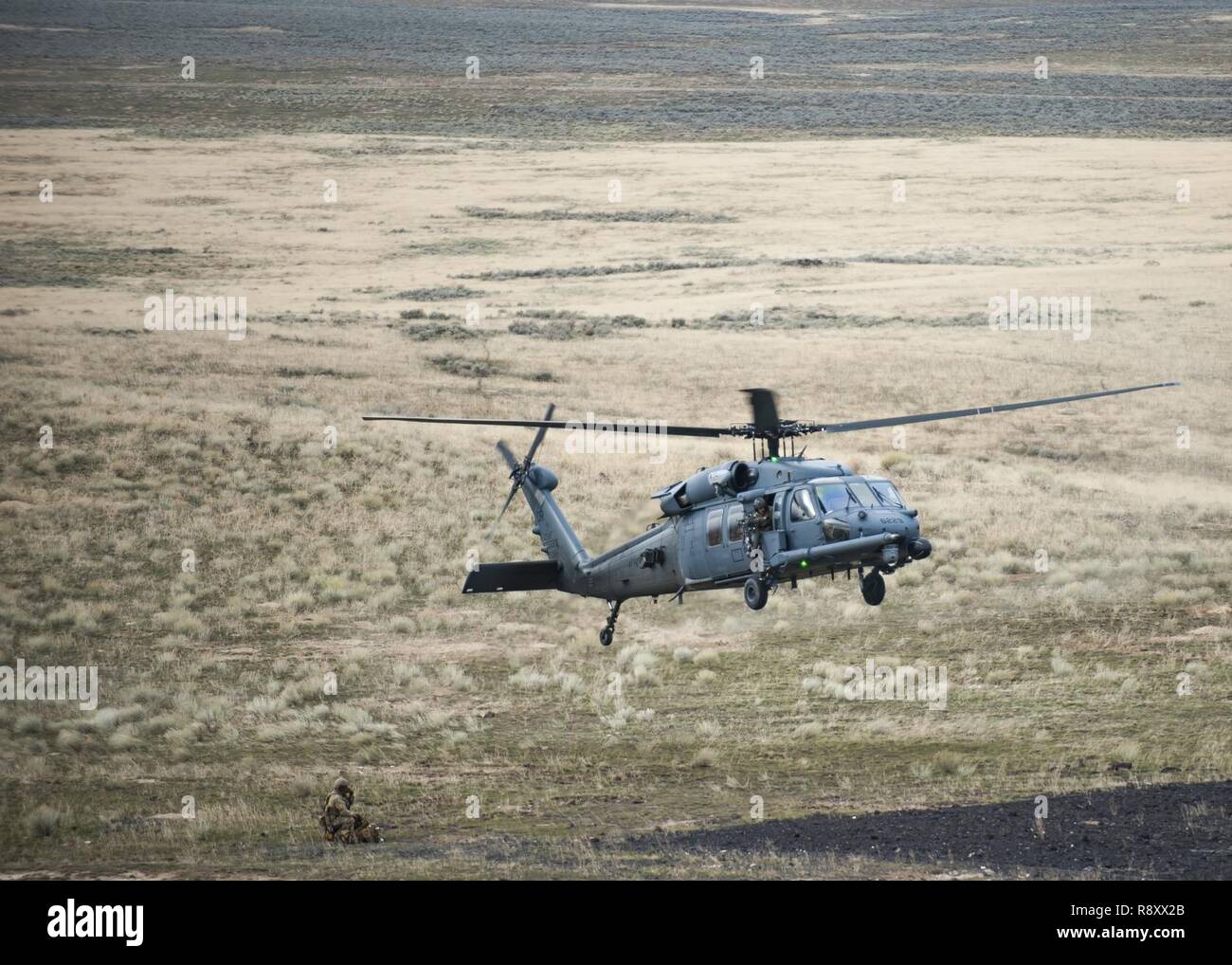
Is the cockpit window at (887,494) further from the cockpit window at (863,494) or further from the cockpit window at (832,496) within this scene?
the cockpit window at (832,496)

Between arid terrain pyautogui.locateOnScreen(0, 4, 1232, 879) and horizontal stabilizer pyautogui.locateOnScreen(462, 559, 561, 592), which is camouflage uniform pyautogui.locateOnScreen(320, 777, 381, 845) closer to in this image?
arid terrain pyautogui.locateOnScreen(0, 4, 1232, 879)

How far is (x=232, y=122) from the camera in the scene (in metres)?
138

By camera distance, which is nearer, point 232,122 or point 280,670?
point 280,670

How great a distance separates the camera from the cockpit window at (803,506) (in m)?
23.6

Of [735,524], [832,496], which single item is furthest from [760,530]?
[832,496]

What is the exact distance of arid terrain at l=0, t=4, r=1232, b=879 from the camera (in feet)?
83.0

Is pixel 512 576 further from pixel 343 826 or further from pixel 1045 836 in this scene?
pixel 1045 836

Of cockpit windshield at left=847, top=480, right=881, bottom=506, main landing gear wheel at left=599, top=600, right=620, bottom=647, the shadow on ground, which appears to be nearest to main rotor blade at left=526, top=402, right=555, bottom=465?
main landing gear wheel at left=599, top=600, right=620, bottom=647

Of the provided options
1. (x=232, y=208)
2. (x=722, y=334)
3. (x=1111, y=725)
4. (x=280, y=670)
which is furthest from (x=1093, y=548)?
(x=232, y=208)

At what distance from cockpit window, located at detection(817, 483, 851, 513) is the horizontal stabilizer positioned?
5978 mm

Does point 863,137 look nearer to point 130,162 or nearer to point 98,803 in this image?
point 130,162

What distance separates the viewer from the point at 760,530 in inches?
960
